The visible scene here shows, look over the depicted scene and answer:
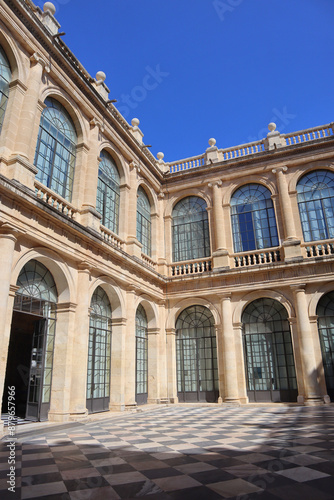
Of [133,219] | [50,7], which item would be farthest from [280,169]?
[50,7]

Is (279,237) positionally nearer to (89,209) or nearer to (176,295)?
(176,295)

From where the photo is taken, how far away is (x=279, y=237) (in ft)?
50.9

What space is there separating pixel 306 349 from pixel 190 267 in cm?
596

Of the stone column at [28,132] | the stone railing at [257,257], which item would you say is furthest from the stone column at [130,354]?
the stone column at [28,132]

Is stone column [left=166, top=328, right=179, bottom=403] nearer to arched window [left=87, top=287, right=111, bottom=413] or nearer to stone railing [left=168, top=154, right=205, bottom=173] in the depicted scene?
arched window [left=87, top=287, right=111, bottom=413]

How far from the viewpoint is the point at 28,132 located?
31.1 feet

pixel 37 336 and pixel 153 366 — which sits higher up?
pixel 37 336

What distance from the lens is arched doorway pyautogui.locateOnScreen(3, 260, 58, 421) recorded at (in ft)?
30.8

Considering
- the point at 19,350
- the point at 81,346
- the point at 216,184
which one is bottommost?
the point at 81,346

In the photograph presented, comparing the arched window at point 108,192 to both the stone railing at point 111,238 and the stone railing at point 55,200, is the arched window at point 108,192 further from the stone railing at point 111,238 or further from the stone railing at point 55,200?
the stone railing at point 55,200

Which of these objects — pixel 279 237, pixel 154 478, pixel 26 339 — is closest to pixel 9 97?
pixel 26 339

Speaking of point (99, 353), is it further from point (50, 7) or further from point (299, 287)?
point (50, 7)

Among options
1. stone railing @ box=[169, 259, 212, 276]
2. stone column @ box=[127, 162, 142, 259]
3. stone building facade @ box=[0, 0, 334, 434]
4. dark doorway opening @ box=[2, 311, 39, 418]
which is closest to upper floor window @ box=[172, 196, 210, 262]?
stone building facade @ box=[0, 0, 334, 434]

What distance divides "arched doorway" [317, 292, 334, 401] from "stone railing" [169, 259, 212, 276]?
4.88 metres
